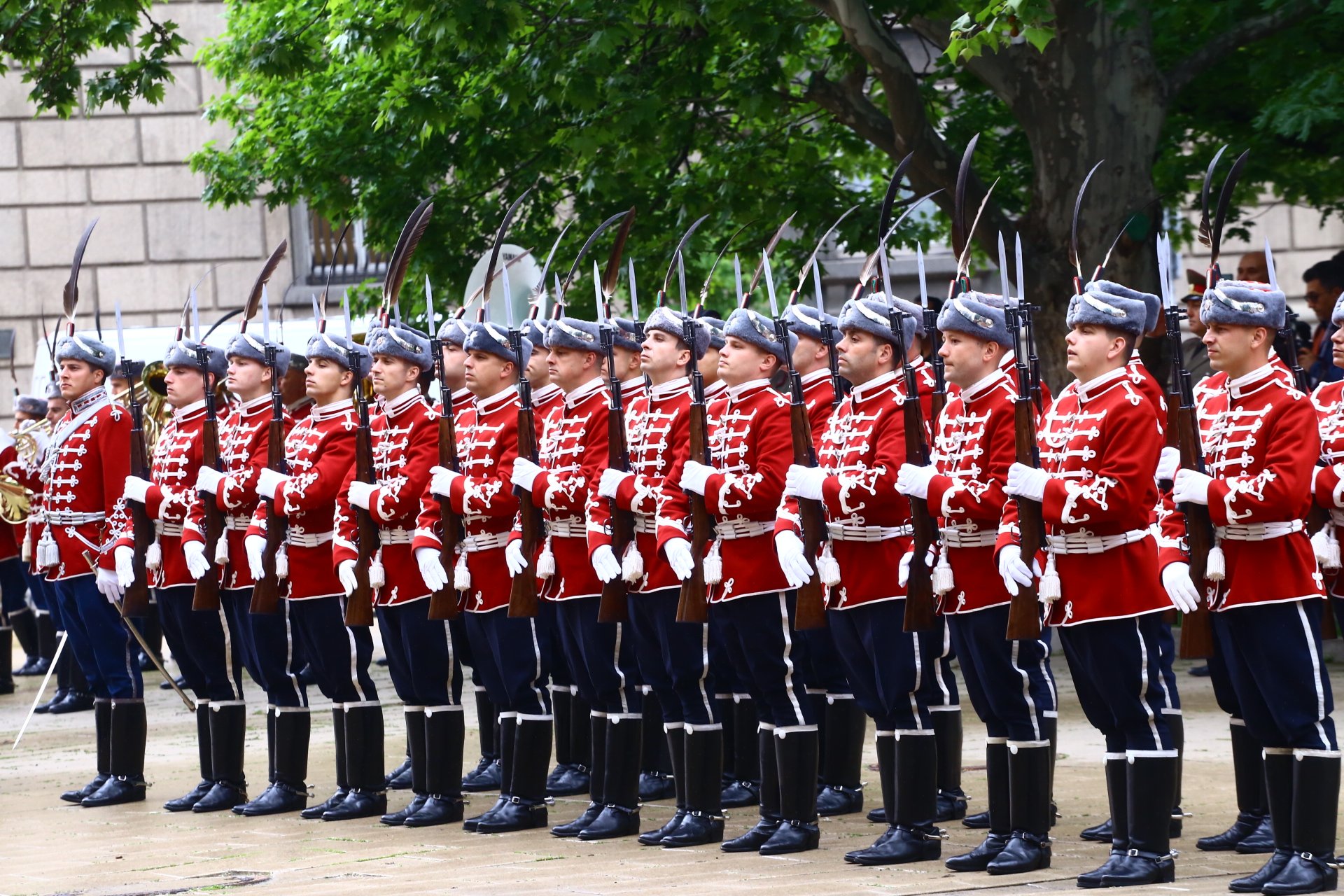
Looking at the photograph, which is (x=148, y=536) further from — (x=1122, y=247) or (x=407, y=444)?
(x=1122, y=247)

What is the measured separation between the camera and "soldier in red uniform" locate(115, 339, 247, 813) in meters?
9.28

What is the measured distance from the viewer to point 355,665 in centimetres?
882

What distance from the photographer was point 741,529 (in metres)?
7.78

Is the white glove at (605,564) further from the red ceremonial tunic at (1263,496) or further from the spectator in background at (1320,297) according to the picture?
the spectator in background at (1320,297)

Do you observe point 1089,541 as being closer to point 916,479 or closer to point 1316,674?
point 916,479

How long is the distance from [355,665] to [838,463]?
2419mm

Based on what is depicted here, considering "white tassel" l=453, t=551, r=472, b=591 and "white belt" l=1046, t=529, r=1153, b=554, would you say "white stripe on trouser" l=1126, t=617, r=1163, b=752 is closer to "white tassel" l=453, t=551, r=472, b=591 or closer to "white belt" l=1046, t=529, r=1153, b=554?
"white belt" l=1046, t=529, r=1153, b=554

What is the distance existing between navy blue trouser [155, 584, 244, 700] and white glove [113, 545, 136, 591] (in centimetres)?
14

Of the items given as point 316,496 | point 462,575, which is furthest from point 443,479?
point 316,496

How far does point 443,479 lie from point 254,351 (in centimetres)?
136

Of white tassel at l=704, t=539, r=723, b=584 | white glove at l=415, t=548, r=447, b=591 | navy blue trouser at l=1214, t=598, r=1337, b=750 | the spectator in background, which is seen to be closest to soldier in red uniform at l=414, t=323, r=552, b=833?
white glove at l=415, t=548, r=447, b=591

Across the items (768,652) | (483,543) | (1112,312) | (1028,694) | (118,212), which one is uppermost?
(118,212)

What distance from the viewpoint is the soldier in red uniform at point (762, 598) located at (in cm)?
761

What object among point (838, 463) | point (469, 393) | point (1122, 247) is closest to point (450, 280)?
point (1122, 247)
